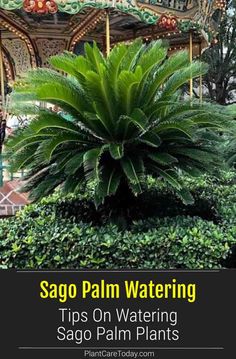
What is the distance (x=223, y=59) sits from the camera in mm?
29109

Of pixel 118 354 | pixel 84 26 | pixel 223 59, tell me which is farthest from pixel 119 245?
pixel 223 59

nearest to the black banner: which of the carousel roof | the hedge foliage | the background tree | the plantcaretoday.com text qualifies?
the plantcaretoday.com text

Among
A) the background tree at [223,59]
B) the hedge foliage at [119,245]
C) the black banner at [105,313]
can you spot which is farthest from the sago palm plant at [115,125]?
→ the background tree at [223,59]

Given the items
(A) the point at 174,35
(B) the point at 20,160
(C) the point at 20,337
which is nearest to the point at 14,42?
(A) the point at 174,35

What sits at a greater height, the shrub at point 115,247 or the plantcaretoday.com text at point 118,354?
the shrub at point 115,247

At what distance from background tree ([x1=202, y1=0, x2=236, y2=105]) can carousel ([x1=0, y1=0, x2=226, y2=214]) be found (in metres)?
14.0

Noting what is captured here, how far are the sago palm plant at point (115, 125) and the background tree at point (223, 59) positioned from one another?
2373cm

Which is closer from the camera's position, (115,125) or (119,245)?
(119,245)

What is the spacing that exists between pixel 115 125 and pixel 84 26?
28.0 ft

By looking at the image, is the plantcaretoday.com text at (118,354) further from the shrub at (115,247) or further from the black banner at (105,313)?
the shrub at (115,247)

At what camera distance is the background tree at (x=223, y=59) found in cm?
2842

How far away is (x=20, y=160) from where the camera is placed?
504 cm

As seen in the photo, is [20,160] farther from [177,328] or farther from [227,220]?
[177,328]

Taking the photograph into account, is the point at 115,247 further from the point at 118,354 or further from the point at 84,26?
the point at 84,26
